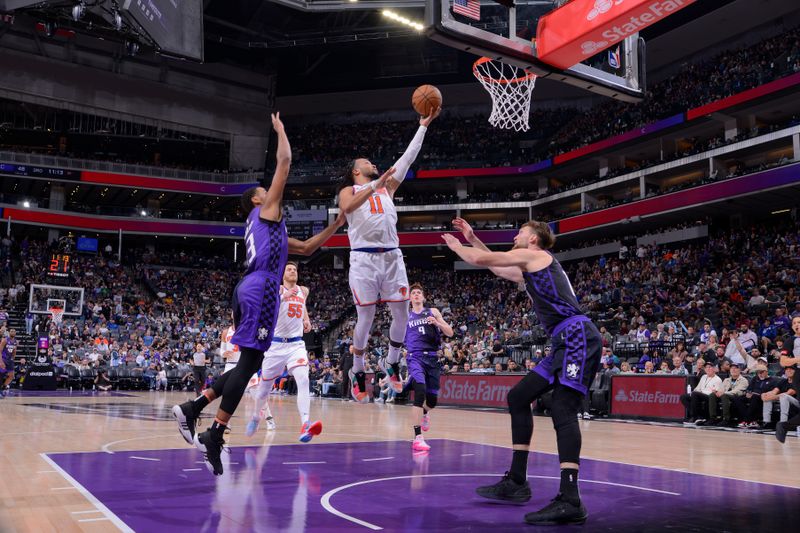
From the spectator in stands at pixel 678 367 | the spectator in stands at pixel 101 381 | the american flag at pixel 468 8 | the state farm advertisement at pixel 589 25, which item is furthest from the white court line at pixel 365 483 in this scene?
the spectator in stands at pixel 101 381

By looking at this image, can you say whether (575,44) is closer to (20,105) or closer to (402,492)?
(402,492)

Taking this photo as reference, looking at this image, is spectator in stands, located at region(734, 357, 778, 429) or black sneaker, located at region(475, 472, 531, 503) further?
spectator in stands, located at region(734, 357, 778, 429)

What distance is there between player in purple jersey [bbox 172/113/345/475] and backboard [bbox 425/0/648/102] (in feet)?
10.3

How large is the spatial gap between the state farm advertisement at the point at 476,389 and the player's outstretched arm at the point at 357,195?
12.1 m

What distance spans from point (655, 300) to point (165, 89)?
118 ft

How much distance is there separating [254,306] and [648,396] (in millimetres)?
12337

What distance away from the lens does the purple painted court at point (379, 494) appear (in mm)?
4660

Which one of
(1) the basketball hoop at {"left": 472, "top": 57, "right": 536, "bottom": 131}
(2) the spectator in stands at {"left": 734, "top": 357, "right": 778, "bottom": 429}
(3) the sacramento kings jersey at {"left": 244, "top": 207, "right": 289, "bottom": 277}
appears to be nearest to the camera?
(3) the sacramento kings jersey at {"left": 244, "top": 207, "right": 289, "bottom": 277}

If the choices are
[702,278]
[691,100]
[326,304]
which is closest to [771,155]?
[691,100]

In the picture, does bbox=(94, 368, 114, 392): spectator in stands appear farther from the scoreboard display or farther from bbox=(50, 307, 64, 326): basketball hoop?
the scoreboard display

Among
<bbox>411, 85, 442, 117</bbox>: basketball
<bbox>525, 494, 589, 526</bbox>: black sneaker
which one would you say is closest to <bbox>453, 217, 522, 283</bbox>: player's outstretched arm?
<bbox>411, 85, 442, 117</bbox>: basketball

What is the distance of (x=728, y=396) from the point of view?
13758 millimetres

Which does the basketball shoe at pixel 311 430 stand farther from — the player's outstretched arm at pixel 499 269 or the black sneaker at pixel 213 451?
the player's outstretched arm at pixel 499 269

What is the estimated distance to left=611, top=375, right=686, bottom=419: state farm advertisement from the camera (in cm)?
1501
